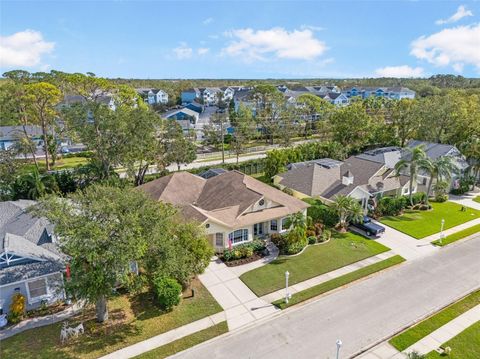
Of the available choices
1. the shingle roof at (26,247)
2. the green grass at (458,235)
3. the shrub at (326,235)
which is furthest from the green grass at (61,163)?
the green grass at (458,235)

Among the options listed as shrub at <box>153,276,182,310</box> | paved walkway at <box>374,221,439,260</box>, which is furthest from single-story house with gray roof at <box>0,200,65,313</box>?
paved walkway at <box>374,221,439,260</box>

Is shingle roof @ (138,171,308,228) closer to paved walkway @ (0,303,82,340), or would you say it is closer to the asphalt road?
the asphalt road

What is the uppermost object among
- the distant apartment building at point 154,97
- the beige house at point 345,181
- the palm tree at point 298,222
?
the distant apartment building at point 154,97

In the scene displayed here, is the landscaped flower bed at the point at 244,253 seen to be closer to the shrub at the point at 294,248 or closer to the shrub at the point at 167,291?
the shrub at the point at 294,248

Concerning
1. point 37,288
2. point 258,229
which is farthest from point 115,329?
point 258,229

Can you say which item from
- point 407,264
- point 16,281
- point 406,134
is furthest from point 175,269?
point 406,134

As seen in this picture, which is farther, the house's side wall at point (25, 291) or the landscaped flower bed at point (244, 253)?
the landscaped flower bed at point (244, 253)
